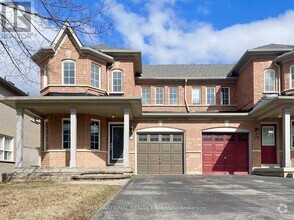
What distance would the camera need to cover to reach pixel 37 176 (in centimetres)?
1833

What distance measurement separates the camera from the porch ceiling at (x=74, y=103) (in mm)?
19203

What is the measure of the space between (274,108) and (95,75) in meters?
9.78

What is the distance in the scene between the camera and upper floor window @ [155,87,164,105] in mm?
29031

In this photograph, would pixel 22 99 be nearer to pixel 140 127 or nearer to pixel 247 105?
pixel 140 127

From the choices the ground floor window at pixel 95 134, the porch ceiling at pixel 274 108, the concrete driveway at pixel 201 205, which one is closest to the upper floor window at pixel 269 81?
the porch ceiling at pixel 274 108

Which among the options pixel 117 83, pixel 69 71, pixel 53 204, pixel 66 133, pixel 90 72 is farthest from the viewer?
pixel 117 83

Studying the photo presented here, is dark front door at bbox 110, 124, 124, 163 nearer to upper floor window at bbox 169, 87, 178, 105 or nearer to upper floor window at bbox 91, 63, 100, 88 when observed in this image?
upper floor window at bbox 91, 63, 100, 88

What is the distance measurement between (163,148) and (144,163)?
4.73 feet

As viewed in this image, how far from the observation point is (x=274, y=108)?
20.7m

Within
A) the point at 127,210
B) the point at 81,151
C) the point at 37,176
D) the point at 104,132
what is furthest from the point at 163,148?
the point at 127,210

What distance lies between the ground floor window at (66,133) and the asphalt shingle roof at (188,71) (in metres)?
8.58

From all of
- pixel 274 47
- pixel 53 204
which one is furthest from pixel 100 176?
pixel 274 47

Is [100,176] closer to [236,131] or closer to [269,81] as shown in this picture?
[236,131]

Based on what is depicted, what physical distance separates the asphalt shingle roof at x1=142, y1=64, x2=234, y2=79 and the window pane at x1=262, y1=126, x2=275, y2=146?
5.86 metres
